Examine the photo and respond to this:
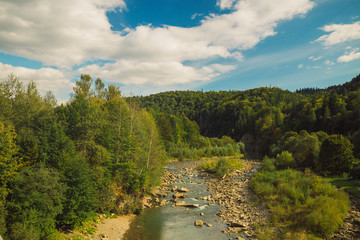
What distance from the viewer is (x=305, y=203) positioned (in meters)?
23.3

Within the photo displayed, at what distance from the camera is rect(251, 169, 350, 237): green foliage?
18609mm

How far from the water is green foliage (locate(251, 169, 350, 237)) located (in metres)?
6.63

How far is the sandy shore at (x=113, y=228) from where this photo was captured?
1986cm

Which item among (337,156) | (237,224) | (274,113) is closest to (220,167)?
(337,156)

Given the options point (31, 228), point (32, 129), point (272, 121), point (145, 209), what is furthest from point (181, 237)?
point (272, 121)

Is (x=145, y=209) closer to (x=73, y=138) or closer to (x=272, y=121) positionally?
(x=73, y=138)

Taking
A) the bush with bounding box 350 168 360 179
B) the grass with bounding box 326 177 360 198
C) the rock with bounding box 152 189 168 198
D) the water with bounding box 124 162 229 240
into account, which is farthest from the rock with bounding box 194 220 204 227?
the bush with bounding box 350 168 360 179

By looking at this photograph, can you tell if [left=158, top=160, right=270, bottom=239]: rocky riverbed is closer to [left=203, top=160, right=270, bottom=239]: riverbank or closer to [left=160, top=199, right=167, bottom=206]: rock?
[left=203, top=160, right=270, bottom=239]: riverbank

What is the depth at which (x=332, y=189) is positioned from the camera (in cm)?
2383

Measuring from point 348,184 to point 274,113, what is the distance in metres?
89.8

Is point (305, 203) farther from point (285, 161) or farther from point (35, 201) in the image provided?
point (35, 201)

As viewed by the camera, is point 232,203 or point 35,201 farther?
point 232,203

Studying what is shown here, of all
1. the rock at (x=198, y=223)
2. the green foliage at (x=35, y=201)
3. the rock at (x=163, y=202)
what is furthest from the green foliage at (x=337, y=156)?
the green foliage at (x=35, y=201)

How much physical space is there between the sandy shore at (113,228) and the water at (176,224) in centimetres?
66
